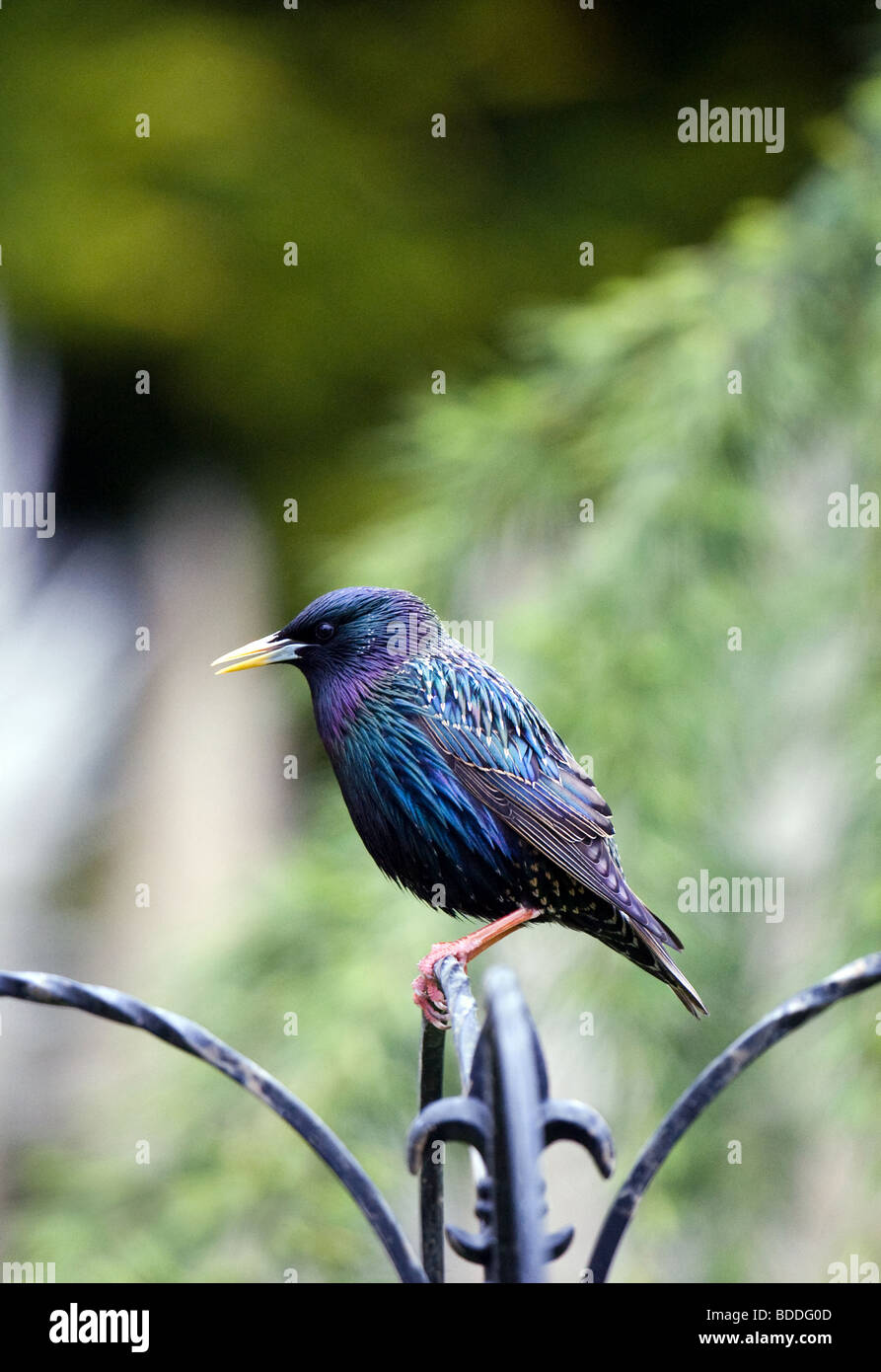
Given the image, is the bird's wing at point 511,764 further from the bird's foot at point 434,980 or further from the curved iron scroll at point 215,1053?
the curved iron scroll at point 215,1053

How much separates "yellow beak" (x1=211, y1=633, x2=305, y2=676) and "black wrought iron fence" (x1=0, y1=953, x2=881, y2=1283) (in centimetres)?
36

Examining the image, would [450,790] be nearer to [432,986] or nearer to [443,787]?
[443,787]

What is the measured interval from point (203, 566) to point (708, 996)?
178 cm

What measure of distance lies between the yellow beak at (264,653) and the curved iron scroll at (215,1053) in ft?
1.13

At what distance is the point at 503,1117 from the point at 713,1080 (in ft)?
0.58

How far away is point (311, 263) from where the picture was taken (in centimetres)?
309

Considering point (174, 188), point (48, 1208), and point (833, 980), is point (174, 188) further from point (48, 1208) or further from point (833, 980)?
point (833, 980)

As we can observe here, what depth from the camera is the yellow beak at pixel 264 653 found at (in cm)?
115

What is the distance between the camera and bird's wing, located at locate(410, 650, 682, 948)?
121 centimetres

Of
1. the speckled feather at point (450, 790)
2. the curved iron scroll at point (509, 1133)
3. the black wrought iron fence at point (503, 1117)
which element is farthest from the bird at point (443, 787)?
the curved iron scroll at point (509, 1133)

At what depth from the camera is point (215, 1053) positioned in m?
0.84

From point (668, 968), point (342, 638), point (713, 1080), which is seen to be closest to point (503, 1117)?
point (713, 1080)

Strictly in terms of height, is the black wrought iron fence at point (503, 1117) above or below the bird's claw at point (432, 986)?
below
